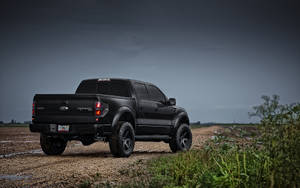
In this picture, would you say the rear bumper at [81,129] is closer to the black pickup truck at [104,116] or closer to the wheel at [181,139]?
the black pickup truck at [104,116]

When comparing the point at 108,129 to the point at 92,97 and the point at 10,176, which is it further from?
the point at 10,176

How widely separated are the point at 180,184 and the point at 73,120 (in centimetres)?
465

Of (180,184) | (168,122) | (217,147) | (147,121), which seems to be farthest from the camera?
(168,122)

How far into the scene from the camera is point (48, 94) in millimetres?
10641

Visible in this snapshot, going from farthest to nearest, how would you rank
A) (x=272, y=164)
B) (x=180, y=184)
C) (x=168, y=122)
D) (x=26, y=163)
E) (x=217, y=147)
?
(x=168, y=122)
(x=26, y=163)
(x=217, y=147)
(x=180, y=184)
(x=272, y=164)

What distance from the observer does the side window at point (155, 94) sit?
1250 centimetres

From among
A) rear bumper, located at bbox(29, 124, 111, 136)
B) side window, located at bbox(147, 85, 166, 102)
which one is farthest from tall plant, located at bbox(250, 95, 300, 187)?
side window, located at bbox(147, 85, 166, 102)

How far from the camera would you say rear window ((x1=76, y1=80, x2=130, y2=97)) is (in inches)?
461

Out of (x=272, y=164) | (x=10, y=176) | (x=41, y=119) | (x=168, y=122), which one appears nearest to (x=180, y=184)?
(x=272, y=164)

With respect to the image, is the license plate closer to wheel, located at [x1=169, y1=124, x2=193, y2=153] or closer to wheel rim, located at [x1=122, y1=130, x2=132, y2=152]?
wheel rim, located at [x1=122, y1=130, x2=132, y2=152]

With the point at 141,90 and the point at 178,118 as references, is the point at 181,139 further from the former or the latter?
the point at 141,90

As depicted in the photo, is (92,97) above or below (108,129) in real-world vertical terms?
above

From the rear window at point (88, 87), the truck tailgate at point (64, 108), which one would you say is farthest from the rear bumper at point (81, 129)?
the rear window at point (88, 87)

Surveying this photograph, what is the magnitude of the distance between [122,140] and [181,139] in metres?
3.20
